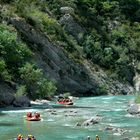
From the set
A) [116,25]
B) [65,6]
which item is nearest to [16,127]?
[65,6]

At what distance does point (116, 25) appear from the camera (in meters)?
136

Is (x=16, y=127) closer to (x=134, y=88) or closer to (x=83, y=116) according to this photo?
(x=83, y=116)

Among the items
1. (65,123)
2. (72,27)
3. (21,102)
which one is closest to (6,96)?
(21,102)

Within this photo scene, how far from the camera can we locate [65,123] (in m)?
54.3

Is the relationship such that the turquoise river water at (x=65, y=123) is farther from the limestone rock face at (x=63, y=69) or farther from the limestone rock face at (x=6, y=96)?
the limestone rock face at (x=63, y=69)

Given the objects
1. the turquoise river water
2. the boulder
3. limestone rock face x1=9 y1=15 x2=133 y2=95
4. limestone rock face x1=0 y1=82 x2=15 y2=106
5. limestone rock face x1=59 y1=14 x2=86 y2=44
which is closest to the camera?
the turquoise river water

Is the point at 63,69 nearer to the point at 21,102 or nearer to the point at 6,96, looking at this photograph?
the point at 21,102

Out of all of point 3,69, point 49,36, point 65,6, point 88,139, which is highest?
point 65,6

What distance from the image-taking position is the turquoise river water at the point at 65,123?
1824 inches

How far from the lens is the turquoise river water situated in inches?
1824

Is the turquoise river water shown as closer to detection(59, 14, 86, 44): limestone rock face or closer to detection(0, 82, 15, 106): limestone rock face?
detection(0, 82, 15, 106): limestone rock face

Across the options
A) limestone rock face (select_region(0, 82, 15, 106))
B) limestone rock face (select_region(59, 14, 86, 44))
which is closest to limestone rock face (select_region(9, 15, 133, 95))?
limestone rock face (select_region(59, 14, 86, 44))

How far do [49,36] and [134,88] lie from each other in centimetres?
2558

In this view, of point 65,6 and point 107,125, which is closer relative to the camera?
point 107,125
